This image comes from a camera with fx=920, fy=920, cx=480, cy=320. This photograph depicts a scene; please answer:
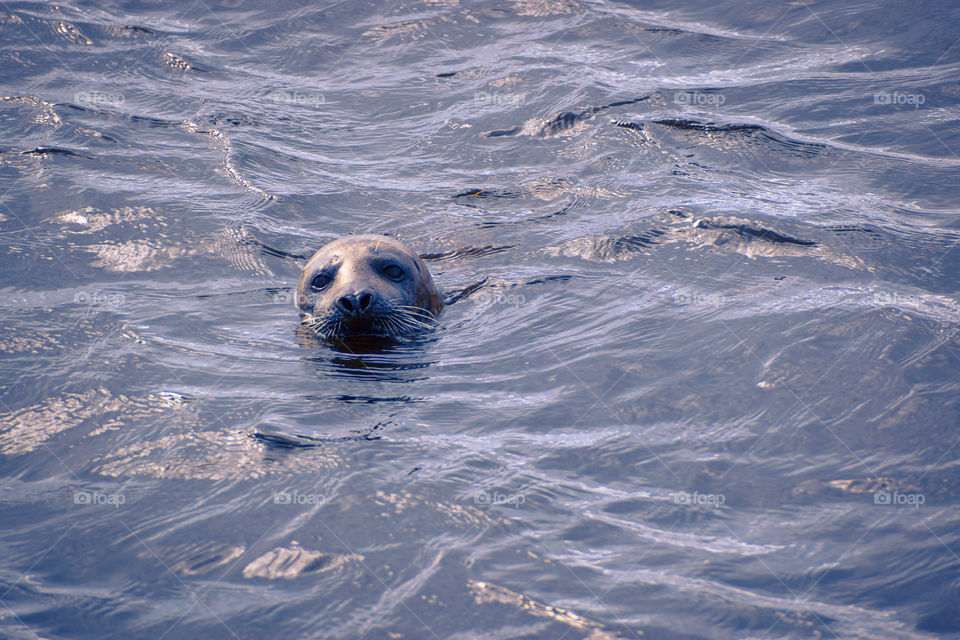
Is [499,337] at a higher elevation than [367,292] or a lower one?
lower

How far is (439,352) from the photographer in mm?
5758

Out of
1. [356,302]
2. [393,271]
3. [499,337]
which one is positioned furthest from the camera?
[393,271]

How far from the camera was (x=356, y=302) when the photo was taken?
564 centimetres

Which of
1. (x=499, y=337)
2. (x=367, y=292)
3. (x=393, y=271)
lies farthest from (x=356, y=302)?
(x=499, y=337)

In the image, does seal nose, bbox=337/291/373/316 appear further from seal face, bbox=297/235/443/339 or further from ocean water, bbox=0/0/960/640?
ocean water, bbox=0/0/960/640

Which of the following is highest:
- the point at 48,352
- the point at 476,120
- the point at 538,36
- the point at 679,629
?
the point at 538,36

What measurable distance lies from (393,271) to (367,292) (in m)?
0.62

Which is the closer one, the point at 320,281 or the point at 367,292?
the point at 367,292

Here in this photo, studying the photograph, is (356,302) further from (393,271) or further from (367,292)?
(393,271)

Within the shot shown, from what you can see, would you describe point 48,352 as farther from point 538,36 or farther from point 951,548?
point 538,36

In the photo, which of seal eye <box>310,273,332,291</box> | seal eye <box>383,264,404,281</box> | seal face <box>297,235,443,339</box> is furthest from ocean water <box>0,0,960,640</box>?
seal eye <box>383,264,404,281</box>

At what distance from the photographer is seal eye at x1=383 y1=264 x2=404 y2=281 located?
6.30 m

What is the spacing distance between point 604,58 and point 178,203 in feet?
19.7

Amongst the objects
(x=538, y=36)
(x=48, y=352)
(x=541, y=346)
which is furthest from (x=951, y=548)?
(x=538, y=36)
